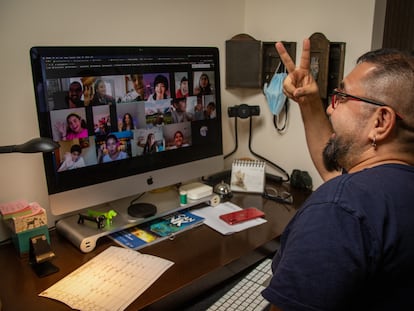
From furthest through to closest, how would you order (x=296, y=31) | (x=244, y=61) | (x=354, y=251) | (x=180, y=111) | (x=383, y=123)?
(x=244, y=61) → (x=296, y=31) → (x=180, y=111) → (x=383, y=123) → (x=354, y=251)

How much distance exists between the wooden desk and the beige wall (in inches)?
9.6

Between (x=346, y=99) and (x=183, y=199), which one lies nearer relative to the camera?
(x=346, y=99)

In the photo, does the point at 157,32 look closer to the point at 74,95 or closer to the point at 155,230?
the point at 74,95

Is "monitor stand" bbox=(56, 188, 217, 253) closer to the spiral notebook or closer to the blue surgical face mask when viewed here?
the spiral notebook

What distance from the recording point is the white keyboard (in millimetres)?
1157

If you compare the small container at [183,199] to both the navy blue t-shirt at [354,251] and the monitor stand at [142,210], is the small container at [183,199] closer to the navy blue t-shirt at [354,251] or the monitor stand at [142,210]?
the monitor stand at [142,210]

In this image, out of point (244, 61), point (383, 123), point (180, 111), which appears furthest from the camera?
point (244, 61)

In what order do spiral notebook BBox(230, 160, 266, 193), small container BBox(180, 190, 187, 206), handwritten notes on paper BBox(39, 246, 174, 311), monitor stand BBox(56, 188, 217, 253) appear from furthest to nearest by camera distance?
spiral notebook BBox(230, 160, 266, 193) < small container BBox(180, 190, 187, 206) < monitor stand BBox(56, 188, 217, 253) < handwritten notes on paper BBox(39, 246, 174, 311)

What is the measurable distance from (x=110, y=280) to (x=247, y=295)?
0.40 metres

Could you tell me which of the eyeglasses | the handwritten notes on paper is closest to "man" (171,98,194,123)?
the handwritten notes on paper

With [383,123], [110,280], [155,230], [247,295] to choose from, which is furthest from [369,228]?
[155,230]

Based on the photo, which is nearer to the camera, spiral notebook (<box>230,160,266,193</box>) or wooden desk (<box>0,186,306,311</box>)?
wooden desk (<box>0,186,306,311</box>)

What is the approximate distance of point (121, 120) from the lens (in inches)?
54.4

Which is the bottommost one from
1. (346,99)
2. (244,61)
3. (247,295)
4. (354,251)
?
(247,295)
